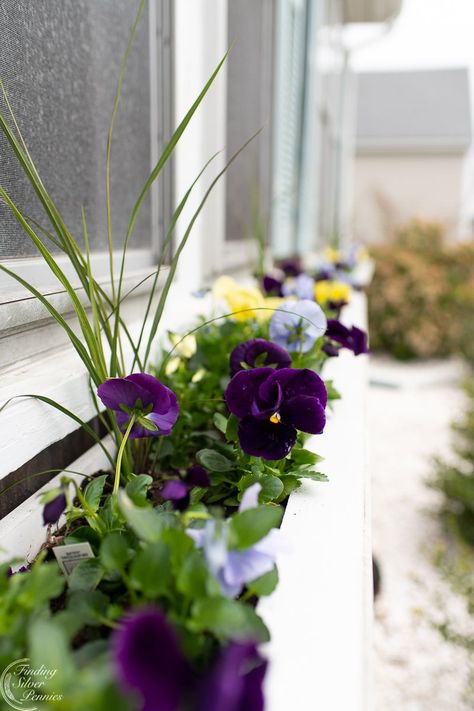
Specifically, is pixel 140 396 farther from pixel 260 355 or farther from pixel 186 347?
pixel 186 347

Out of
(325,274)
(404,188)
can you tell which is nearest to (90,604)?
(325,274)

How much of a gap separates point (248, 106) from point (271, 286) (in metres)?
1.02

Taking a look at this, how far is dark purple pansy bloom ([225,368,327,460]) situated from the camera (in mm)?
658

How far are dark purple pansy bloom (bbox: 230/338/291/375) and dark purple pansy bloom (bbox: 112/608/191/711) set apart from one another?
0.51 metres

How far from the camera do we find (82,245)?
1066 millimetres

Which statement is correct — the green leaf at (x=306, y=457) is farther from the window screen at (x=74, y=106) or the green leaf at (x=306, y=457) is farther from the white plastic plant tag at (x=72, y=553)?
the window screen at (x=74, y=106)

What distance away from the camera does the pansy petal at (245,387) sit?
0.66 metres

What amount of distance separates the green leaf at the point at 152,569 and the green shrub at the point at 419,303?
6.63 metres

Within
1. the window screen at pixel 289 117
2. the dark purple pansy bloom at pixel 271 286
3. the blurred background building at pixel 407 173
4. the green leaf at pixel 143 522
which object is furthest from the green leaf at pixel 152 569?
the blurred background building at pixel 407 173

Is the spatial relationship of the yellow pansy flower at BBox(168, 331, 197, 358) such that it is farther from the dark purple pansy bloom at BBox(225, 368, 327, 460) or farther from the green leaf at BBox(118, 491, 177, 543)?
the green leaf at BBox(118, 491, 177, 543)

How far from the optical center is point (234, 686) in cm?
32

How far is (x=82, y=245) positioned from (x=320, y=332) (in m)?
0.43

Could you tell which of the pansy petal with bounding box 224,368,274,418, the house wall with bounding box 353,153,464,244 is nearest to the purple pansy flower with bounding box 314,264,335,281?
the pansy petal with bounding box 224,368,274,418

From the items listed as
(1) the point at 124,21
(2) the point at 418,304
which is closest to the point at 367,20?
(2) the point at 418,304
